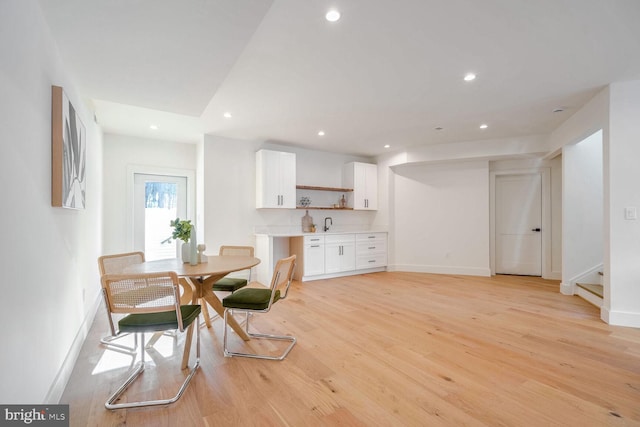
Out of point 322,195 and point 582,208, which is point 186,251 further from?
point 582,208

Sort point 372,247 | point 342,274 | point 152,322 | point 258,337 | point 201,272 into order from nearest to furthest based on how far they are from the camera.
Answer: point 152,322, point 201,272, point 258,337, point 342,274, point 372,247

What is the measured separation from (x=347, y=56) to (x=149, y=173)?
4.36 m

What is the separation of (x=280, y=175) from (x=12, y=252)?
417 centimetres

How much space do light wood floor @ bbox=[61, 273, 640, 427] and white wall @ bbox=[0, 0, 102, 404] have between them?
42 centimetres

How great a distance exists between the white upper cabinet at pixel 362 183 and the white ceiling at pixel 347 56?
84.2 inches

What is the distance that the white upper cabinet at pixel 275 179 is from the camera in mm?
5188

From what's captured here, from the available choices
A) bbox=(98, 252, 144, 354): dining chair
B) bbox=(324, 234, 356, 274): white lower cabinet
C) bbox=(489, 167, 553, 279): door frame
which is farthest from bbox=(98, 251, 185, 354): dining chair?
bbox=(489, 167, 553, 279): door frame

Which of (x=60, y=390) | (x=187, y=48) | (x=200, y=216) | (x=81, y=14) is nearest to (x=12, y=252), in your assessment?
(x=60, y=390)

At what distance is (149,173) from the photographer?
205 inches

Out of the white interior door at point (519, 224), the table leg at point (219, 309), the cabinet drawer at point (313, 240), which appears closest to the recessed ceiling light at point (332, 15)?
the table leg at point (219, 309)

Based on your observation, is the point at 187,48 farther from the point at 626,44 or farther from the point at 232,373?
the point at 626,44

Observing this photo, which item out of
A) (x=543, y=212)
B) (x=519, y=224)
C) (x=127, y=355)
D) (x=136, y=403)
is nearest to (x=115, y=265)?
(x=127, y=355)

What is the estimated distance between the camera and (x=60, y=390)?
1869mm

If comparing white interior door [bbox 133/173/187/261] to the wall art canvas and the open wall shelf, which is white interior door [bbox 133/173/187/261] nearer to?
the open wall shelf
